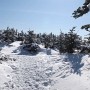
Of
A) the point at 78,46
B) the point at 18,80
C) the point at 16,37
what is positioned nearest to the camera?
the point at 18,80

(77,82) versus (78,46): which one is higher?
(78,46)

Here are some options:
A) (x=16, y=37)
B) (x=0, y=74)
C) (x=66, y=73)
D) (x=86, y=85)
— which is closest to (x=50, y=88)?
(x=86, y=85)

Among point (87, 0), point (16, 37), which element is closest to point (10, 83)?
point (87, 0)

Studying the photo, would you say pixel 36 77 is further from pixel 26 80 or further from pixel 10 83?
pixel 10 83

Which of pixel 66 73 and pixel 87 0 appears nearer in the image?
pixel 66 73

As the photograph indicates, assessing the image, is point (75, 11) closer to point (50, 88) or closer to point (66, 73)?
point (66, 73)

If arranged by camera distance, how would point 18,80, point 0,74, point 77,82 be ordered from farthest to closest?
point 0,74
point 18,80
point 77,82

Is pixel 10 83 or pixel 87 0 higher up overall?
pixel 87 0

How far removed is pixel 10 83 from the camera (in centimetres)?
1416

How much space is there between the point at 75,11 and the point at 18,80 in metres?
7.99

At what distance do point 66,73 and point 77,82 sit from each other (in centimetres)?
265

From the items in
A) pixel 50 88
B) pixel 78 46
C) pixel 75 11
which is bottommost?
pixel 50 88

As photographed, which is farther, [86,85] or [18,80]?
[18,80]

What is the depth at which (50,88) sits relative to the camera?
42.2 feet
